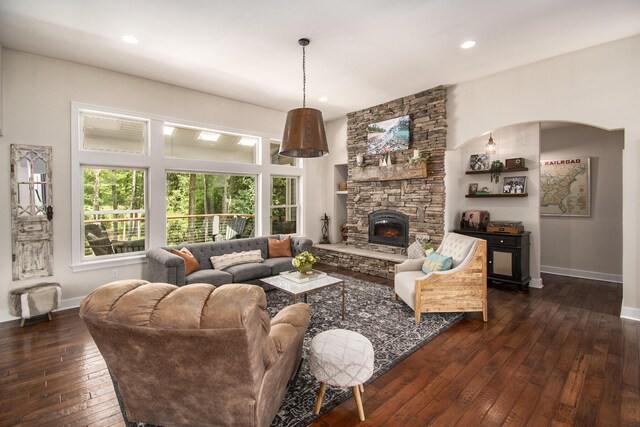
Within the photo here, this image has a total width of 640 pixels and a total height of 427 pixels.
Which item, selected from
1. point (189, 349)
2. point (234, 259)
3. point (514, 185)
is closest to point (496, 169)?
point (514, 185)

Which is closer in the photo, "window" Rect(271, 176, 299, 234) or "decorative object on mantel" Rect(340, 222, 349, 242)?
"window" Rect(271, 176, 299, 234)

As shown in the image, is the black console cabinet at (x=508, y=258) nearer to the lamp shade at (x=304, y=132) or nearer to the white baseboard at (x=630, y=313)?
the white baseboard at (x=630, y=313)

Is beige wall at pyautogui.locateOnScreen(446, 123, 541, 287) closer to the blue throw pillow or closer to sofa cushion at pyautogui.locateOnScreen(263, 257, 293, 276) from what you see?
the blue throw pillow

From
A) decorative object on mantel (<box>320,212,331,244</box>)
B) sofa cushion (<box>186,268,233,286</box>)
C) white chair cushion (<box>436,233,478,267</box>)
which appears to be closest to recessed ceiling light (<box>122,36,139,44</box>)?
sofa cushion (<box>186,268,233,286</box>)

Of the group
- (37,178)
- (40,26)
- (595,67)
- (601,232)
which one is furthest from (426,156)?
(37,178)

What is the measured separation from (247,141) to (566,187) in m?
6.17

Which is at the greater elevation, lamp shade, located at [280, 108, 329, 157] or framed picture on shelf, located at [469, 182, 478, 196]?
lamp shade, located at [280, 108, 329, 157]

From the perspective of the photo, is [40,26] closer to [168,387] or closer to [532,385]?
[168,387]

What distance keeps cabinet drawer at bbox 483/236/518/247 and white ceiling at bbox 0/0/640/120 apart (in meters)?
2.55

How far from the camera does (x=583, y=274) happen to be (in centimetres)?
554

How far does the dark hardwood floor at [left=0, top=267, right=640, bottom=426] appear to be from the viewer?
6.77ft

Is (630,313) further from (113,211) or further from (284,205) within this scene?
(113,211)

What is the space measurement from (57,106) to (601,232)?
8731 mm

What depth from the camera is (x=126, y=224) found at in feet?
15.6
